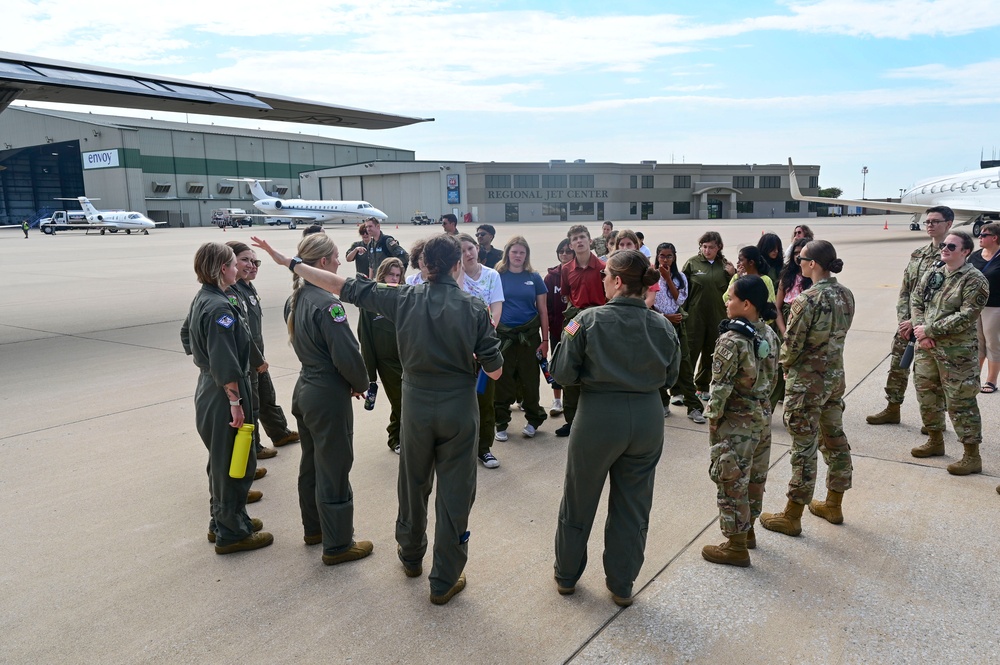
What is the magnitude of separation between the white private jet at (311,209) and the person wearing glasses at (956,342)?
54.8 m

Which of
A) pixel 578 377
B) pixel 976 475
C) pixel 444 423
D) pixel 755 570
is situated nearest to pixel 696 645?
pixel 755 570

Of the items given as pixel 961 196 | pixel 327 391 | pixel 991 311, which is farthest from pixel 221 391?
pixel 961 196

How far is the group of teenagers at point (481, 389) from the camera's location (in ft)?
10.4

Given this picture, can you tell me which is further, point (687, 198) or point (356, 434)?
point (687, 198)

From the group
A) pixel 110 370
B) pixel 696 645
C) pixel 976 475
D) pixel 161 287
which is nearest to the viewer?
pixel 696 645

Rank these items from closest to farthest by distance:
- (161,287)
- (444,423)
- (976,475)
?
(444,423) → (976,475) → (161,287)

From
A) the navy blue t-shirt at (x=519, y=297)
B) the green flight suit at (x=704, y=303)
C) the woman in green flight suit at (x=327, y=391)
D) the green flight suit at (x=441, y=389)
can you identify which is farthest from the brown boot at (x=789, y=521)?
the navy blue t-shirt at (x=519, y=297)

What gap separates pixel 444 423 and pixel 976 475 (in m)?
4.27

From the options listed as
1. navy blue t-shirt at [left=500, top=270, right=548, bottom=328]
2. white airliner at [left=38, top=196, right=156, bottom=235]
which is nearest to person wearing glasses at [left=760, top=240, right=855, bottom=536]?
navy blue t-shirt at [left=500, top=270, right=548, bottom=328]

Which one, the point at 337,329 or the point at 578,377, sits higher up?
the point at 337,329

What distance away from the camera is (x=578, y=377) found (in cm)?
323

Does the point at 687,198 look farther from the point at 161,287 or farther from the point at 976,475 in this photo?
the point at 976,475

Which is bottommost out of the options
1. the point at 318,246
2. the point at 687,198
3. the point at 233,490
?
the point at 233,490

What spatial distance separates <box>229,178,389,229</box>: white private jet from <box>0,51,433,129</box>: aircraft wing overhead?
44.5 metres
